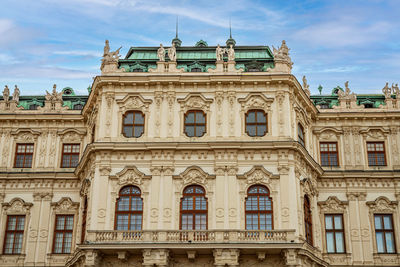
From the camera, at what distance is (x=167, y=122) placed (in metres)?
36.0

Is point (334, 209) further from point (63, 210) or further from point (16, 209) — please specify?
point (16, 209)

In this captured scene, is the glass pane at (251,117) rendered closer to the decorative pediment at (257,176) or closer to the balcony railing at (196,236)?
the decorative pediment at (257,176)

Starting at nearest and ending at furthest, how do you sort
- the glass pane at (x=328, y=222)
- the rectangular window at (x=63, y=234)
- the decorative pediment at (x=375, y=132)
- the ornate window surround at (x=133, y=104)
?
the ornate window surround at (x=133, y=104) < the rectangular window at (x=63, y=234) < the glass pane at (x=328, y=222) < the decorative pediment at (x=375, y=132)

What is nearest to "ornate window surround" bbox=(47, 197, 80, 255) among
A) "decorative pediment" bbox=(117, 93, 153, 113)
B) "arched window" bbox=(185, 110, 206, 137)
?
"decorative pediment" bbox=(117, 93, 153, 113)

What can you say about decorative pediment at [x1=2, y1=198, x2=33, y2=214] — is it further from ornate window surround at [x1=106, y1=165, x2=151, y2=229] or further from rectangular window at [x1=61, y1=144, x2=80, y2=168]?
ornate window surround at [x1=106, y1=165, x2=151, y2=229]

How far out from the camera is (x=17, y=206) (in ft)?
130

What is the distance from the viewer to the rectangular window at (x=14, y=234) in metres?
38.7

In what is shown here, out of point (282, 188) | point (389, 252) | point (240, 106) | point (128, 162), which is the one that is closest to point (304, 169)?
point (282, 188)

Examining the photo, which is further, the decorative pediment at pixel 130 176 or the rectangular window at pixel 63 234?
the rectangular window at pixel 63 234

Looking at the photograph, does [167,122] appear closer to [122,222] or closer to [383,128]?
[122,222]

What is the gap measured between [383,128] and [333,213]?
7.35 metres

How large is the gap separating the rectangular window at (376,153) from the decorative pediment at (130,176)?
16.2 metres

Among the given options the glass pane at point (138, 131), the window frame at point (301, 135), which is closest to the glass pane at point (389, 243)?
the window frame at point (301, 135)

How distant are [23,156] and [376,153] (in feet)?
81.1
